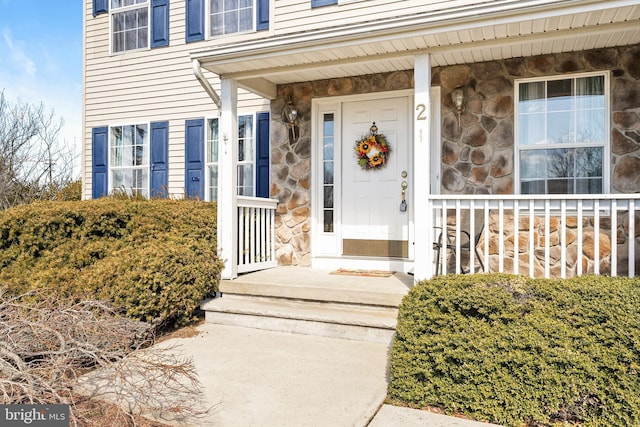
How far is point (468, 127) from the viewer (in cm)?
512

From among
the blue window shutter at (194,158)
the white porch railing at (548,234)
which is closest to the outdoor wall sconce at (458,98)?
the white porch railing at (548,234)

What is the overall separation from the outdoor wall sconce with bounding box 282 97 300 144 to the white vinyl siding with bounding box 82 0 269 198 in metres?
0.69

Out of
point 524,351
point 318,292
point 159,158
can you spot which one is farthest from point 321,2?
point 524,351

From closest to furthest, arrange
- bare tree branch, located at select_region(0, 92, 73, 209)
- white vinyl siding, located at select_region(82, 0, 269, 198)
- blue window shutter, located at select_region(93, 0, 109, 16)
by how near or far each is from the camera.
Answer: white vinyl siding, located at select_region(82, 0, 269, 198)
blue window shutter, located at select_region(93, 0, 109, 16)
bare tree branch, located at select_region(0, 92, 73, 209)

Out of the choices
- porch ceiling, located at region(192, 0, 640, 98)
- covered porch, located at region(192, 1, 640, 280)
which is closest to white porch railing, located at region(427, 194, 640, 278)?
Answer: covered porch, located at region(192, 1, 640, 280)

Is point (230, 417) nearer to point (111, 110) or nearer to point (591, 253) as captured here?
point (591, 253)

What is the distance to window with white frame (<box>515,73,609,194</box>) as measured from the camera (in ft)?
15.4

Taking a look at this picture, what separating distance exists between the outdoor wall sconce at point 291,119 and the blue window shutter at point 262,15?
53.9 inches

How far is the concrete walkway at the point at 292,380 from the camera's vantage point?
8.55 feet

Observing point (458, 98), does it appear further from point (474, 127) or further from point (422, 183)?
point (422, 183)

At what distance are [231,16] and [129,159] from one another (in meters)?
2.84

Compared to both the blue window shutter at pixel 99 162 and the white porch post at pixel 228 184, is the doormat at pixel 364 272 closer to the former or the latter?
the white porch post at pixel 228 184

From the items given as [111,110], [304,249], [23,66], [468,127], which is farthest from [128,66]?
[23,66]

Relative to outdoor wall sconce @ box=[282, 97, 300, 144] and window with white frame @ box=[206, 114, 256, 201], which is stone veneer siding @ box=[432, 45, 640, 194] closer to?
outdoor wall sconce @ box=[282, 97, 300, 144]
